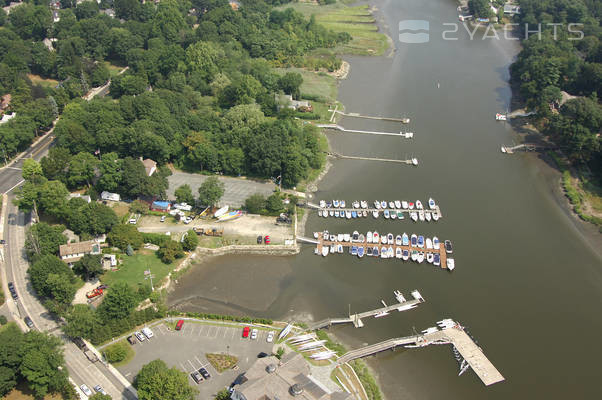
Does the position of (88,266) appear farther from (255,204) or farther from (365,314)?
(365,314)

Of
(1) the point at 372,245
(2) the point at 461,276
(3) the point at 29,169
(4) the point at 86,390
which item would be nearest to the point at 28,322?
(4) the point at 86,390

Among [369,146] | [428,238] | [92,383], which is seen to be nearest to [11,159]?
[92,383]

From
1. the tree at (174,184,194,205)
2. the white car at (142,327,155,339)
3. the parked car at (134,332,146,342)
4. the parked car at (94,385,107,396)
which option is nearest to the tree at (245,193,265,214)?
the tree at (174,184,194,205)

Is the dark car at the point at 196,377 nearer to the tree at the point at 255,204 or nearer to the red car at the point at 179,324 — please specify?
the red car at the point at 179,324

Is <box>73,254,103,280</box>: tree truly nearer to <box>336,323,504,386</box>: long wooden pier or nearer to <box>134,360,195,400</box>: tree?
<box>134,360,195,400</box>: tree

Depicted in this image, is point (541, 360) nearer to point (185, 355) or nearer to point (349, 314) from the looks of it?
point (349, 314)

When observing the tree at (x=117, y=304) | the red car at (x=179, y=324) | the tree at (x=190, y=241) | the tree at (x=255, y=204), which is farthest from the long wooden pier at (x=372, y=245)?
the tree at (x=117, y=304)
